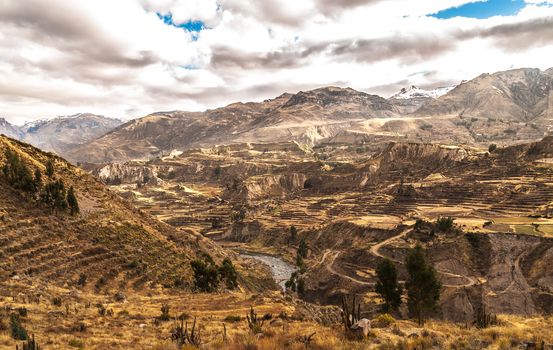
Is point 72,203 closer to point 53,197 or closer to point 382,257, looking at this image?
point 53,197

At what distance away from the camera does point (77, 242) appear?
6378cm

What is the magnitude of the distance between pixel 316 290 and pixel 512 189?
89.7 meters

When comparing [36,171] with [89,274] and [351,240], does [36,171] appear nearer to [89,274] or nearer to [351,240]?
[89,274]

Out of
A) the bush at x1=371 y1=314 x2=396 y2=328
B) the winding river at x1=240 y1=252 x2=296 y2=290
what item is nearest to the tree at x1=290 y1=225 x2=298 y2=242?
the winding river at x1=240 y1=252 x2=296 y2=290

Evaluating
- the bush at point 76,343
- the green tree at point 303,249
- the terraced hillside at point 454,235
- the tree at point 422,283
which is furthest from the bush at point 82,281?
the green tree at point 303,249

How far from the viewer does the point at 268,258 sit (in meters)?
154

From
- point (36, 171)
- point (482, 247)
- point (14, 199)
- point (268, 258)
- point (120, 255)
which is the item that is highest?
point (36, 171)

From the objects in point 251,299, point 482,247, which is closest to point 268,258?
point 482,247

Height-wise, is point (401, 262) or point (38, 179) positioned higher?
point (38, 179)

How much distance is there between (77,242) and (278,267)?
280 ft

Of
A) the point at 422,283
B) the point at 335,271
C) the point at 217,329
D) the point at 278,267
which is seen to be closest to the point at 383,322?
the point at 217,329

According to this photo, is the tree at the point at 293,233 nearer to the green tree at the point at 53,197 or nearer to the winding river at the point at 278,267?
the winding river at the point at 278,267

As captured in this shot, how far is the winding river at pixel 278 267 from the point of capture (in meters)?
123

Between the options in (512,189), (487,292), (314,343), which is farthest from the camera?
(512,189)
